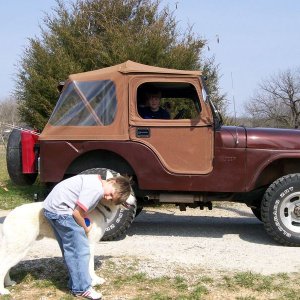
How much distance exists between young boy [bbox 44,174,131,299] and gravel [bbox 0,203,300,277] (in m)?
0.95

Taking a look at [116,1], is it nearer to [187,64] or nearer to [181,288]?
[187,64]

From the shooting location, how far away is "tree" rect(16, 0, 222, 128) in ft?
37.0

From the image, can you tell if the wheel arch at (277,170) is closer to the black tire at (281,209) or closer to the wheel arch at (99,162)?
the black tire at (281,209)

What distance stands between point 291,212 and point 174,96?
7.93ft

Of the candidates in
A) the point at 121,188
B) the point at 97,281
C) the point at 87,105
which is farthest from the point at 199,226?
the point at 121,188

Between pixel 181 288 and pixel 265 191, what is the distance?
2.57 m

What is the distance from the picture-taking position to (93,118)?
697 cm

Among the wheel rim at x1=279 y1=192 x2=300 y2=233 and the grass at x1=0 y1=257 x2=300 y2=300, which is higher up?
the wheel rim at x1=279 y1=192 x2=300 y2=233

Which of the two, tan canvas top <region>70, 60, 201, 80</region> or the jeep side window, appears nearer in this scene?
tan canvas top <region>70, 60, 201, 80</region>

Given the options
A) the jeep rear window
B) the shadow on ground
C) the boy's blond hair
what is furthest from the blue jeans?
the shadow on ground

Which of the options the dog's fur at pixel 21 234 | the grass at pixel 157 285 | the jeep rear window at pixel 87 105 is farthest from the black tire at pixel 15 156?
the dog's fur at pixel 21 234

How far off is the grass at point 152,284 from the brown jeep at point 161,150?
1.44 m

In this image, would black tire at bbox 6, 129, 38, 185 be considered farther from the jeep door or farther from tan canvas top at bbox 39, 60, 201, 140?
the jeep door

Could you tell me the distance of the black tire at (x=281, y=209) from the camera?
263 inches
